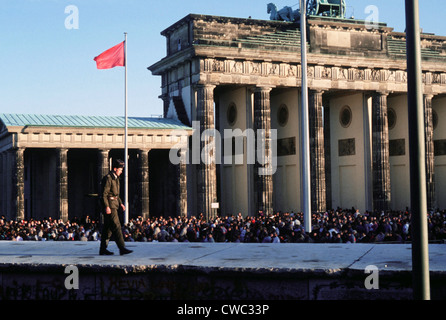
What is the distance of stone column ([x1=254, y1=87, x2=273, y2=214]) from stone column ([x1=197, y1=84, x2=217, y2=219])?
3.76 metres

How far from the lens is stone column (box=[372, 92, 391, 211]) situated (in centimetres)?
5464

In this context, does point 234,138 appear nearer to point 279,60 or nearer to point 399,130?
point 279,60

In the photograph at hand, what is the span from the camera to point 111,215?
12781 mm

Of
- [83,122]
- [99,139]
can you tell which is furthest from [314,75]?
[83,122]

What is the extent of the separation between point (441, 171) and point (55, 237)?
42.2 metres

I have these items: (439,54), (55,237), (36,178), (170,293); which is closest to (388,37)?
(439,54)

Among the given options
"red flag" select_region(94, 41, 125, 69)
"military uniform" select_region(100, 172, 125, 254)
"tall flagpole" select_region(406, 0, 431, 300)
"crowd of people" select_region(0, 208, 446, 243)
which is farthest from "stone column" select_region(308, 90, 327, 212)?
"tall flagpole" select_region(406, 0, 431, 300)

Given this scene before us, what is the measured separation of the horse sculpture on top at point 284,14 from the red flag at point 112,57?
20.8 metres

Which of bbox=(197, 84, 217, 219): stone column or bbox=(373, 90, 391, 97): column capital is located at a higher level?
bbox=(373, 90, 391, 97): column capital

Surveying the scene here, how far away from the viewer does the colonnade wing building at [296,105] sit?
49.2 m

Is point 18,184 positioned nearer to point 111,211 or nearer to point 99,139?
point 99,139

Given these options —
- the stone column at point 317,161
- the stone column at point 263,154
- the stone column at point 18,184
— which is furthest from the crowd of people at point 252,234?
the stone column at point 317,161

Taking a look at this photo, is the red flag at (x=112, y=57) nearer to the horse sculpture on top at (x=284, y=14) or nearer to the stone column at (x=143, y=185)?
the stone column at (x=143, y=185)

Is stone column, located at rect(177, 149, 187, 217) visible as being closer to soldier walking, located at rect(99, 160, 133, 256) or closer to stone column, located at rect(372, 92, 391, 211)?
stone column, located at rect(372, 92, 391, 211)
